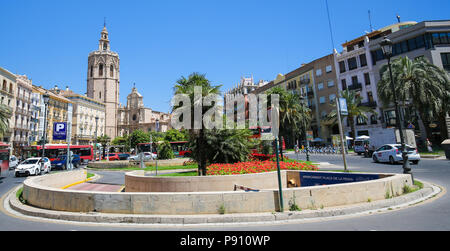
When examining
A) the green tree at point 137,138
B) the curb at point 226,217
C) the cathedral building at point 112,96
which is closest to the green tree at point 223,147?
the curb at point 226,217

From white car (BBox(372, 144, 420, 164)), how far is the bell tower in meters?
97.4

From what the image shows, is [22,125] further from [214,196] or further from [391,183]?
[391,183]

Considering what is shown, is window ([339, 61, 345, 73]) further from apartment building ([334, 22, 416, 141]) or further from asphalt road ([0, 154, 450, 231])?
asphalt road ([0, 154, 450, 231])

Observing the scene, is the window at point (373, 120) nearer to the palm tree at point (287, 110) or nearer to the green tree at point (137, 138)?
the palm tree at point (287, 110)

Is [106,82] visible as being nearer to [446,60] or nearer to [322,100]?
[322,100]

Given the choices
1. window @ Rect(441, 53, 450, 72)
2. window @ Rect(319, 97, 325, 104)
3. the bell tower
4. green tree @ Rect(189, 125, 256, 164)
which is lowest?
green tree @ Rect(189, 125, 256, 164)

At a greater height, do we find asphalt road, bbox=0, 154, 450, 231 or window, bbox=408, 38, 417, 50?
window, bbox=408, 38, 417, 50

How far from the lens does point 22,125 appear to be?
50.1 meters

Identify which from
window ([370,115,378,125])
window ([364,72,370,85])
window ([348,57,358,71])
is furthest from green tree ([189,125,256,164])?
window ([348,57,358,71])

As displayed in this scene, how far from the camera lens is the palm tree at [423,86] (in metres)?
25.5

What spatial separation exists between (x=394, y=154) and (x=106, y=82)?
104 m

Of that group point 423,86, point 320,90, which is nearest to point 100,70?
point 320,90

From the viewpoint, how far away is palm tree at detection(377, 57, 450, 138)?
25.5 meters
